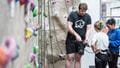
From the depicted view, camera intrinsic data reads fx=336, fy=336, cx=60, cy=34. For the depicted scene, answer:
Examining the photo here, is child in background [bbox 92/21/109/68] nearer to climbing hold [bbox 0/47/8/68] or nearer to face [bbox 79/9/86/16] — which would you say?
face [bbox 79/9/86/16]

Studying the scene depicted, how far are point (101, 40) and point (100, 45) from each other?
0.35 feet

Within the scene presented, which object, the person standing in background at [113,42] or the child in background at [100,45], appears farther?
the person standing in background at [113,42]

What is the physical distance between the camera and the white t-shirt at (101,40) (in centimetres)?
537

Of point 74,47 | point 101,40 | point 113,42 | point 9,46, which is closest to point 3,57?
point 9,46

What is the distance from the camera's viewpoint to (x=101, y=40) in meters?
5.39

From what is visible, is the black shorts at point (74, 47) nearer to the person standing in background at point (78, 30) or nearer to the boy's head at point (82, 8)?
the person standing in background at point (78, 30)

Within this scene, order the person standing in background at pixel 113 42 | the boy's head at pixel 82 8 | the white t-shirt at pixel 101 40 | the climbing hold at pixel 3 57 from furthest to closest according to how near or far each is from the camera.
A: the person standing in background at pixel 113 42 → the white t-shirt at pixel 101 40 → the boy's head at pixel 82 8 → the climbing hold at pixel 3 57

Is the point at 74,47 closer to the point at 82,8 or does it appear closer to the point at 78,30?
the point at 78,30

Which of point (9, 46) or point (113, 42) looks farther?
point (113, 42)

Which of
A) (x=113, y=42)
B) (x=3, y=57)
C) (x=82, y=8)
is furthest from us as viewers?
(x=113, y=42)

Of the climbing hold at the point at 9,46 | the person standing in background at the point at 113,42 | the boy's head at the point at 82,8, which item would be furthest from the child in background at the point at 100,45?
the climbing hold at the point at 9,46

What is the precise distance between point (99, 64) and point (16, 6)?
4.37 metres

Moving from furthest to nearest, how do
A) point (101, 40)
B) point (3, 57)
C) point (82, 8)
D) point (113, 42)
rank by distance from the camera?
1. point (113, 42)
2. point (101, 40)
3. point (82, 8)
4. point (3, 57)

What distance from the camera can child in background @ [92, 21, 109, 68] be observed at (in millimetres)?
5379
